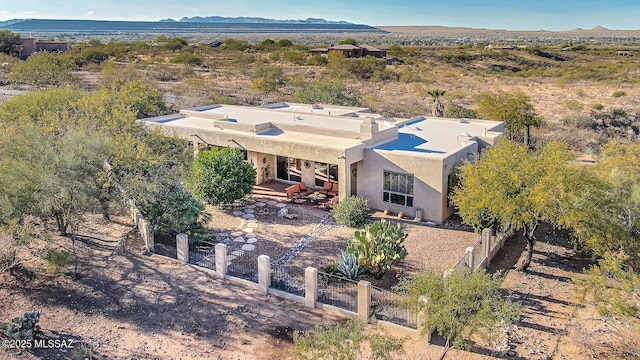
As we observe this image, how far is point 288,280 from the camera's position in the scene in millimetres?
15719

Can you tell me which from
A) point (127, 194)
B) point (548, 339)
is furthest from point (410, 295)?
point (127, 194)

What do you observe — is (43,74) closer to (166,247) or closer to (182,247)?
(166,247)

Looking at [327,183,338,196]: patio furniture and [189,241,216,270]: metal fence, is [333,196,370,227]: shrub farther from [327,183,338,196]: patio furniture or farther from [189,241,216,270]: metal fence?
[189,241,216,270]: metal fence

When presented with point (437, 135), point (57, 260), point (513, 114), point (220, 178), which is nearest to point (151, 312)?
point (57, 260)

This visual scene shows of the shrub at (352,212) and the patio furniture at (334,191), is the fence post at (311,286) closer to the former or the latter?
the shrub at (352,212)

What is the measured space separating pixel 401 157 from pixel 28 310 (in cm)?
1374

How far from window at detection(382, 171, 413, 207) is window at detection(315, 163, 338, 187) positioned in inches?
136

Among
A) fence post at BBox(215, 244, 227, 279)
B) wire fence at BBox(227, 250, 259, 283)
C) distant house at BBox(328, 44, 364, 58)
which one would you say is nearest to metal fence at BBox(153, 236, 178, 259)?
wire fence at BBox(227, 250, 259, 283)

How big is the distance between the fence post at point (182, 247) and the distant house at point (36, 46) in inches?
3156

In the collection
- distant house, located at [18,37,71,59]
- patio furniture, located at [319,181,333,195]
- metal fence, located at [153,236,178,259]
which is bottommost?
metal fence, located at [153,236,178,259]

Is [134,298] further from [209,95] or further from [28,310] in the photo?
[209,95]

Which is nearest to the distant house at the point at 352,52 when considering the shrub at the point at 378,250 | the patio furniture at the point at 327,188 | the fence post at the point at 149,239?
the patio furniture at the point at 327,188

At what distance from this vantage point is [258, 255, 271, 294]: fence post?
1528cm

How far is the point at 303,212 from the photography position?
22.4 m
